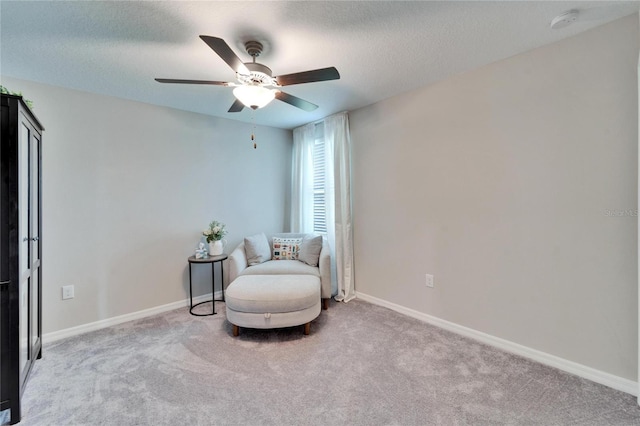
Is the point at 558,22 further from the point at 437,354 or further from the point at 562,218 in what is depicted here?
the point at 437,354

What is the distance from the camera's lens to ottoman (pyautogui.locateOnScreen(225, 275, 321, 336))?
251 cm

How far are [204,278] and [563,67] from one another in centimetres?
396

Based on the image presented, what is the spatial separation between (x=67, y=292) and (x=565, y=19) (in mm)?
4397

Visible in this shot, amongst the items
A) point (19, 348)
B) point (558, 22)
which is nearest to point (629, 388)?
point (558, 22)

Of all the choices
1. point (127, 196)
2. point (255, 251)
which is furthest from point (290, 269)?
point (127, 196)

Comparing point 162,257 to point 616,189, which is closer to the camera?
point 616,189

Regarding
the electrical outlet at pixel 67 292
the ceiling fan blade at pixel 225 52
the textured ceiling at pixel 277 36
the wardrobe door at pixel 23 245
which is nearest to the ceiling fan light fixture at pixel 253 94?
the ceiling fan blade at pixel 225 52

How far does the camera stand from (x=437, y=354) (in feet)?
7.54

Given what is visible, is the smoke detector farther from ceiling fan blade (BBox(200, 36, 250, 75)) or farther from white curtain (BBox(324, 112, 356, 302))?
white curtain (BBox(324, 112, 356, 302))

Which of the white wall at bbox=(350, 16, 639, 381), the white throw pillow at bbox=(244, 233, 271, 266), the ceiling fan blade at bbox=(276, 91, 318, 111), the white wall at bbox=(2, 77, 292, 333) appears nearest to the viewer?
the white wall at bbox=(350, 16, 639, 381)

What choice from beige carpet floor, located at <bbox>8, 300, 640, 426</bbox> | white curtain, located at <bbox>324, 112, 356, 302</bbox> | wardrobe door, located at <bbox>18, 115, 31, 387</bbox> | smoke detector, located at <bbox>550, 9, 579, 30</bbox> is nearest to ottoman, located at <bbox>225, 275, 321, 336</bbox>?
beige carpet floor, located at <bbox>8, 300, 640, 426</bbox>

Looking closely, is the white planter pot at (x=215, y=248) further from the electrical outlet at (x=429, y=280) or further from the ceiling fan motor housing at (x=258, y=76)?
the electrical outlet at (x=429, y=280)

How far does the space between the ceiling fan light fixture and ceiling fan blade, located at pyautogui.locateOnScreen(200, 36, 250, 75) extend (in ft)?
0.36

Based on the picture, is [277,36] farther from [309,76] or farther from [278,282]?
[278,282]
